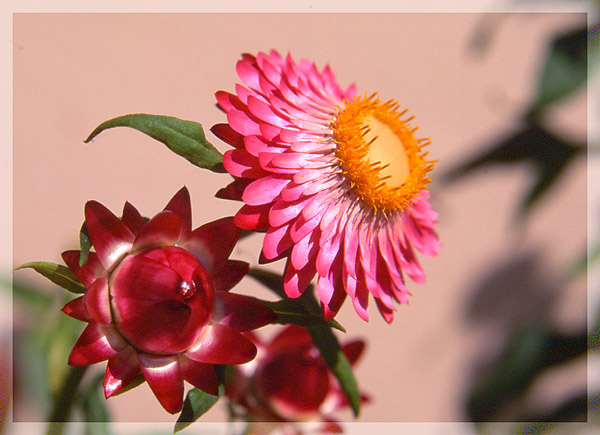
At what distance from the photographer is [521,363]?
101cm

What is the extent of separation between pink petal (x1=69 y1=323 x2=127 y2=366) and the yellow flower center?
0.21m

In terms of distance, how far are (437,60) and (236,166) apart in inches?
24.5

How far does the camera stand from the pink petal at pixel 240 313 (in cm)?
39

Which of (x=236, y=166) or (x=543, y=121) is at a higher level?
(x=236, y=166)

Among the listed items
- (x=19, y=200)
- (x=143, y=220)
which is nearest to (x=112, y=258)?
(x=143, y=220)

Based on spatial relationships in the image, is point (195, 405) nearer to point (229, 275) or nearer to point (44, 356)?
point (229, 275)

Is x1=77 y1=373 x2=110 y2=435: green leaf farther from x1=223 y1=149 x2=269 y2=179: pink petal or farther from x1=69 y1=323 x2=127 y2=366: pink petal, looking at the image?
x1=223 y1=149 x2=269 y2=179: pink petal

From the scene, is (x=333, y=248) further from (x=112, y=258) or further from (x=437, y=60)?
(x=437, y=60)

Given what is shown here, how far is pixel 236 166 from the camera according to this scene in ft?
1.28

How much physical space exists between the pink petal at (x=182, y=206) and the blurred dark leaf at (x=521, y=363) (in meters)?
0.81

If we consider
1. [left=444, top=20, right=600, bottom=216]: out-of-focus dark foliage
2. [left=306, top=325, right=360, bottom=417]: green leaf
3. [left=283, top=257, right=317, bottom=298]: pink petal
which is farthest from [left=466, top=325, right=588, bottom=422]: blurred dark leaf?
[left=283, top=257, right=317, bottom=298]: pink petal

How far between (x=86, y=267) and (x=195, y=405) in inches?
5.1

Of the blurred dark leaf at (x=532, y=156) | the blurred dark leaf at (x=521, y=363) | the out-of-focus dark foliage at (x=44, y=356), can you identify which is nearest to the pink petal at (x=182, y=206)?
the out-of-focus dark foliage at (x=44, y=356)

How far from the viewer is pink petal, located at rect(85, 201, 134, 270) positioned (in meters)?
0.38
